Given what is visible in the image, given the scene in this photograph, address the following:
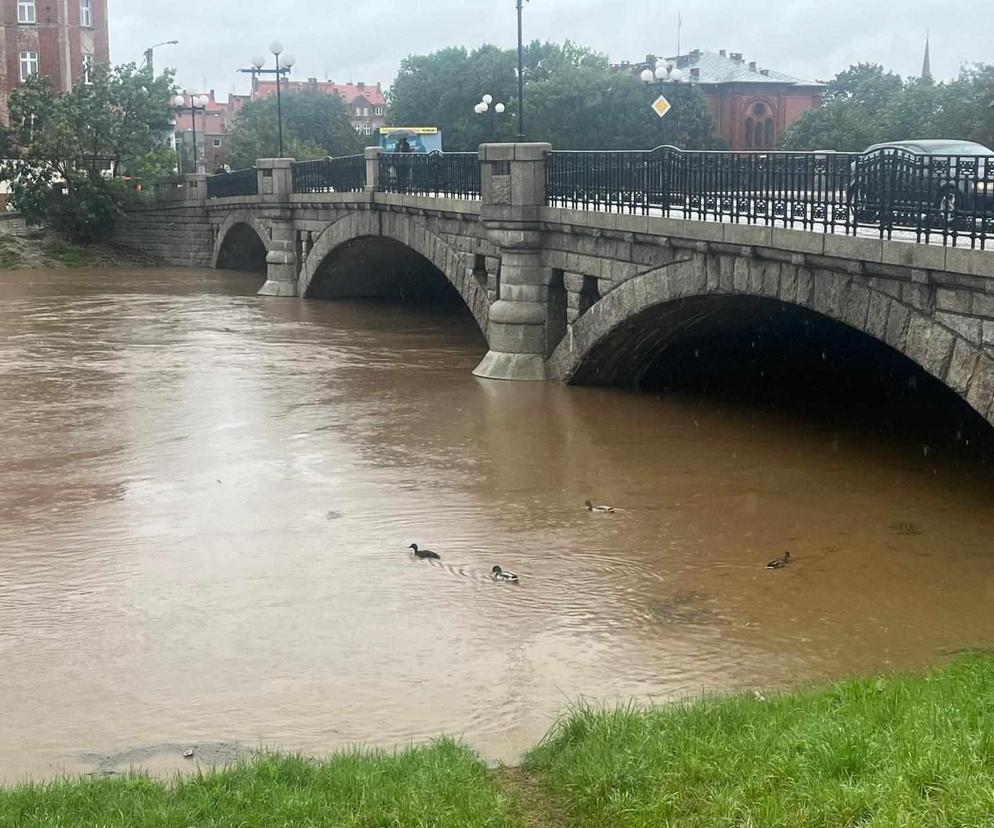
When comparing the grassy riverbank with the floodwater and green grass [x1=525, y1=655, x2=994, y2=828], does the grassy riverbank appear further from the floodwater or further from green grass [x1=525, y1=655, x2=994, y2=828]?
the floodwater

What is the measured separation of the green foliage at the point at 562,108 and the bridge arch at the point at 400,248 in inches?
1170

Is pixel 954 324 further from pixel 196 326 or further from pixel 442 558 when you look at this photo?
pixel 196 326

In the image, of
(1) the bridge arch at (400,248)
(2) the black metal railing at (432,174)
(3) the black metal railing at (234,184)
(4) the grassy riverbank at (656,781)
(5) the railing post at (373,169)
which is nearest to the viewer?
(4) the grassy riverbank at (656,781)

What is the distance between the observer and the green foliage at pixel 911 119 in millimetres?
53031

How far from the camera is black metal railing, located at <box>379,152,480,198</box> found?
25922 millimetres

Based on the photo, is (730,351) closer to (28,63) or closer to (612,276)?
(612,276)

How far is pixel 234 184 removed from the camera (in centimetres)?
4794

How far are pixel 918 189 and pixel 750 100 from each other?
81.1 metres

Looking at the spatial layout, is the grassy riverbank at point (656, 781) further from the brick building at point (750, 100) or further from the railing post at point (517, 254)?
the brick building at point (750, 100)

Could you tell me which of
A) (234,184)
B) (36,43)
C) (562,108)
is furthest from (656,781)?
(562,108)

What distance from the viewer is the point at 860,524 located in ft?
46.6

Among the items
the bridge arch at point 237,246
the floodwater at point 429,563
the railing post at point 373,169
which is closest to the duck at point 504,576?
the floodwater at point 429,563

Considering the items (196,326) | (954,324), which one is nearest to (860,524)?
(954,324)

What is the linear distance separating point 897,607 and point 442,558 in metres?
4.19
